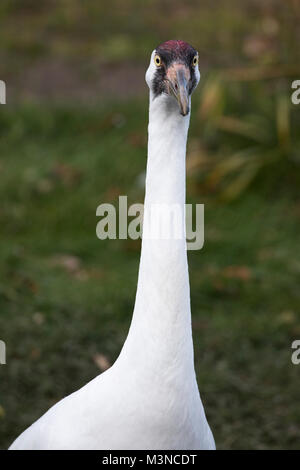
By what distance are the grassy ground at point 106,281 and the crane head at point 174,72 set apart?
6.45 ft

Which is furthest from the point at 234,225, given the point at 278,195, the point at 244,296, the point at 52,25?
the point at 52,25

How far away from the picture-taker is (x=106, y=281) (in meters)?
5.34

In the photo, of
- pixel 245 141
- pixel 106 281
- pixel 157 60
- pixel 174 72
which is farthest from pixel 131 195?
pixel 174 72

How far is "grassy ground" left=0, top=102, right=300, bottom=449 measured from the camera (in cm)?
429

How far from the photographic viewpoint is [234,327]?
494 centimetres

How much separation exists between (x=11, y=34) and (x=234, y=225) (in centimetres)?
435

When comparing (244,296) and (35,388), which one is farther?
(244,296)

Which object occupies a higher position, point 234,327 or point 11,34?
point 11,34

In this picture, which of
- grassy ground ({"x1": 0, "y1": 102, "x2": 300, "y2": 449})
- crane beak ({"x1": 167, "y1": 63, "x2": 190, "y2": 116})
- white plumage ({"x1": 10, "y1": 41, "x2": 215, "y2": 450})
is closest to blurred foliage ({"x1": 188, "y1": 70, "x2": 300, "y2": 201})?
grassy ground ({"x1": 0, "y1": 102, "x2": 300, "y2": 449})

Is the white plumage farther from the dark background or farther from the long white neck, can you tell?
the dark background

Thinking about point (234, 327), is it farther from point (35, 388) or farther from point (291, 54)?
point (291, 54)

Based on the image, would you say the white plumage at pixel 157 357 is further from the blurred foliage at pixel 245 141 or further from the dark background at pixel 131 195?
the blurred foliage at pixel 245 141

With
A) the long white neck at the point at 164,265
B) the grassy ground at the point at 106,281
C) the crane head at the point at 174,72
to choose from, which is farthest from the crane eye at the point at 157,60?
the grassy ground at the point at 106,281

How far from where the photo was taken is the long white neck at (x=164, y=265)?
252 centimetres
